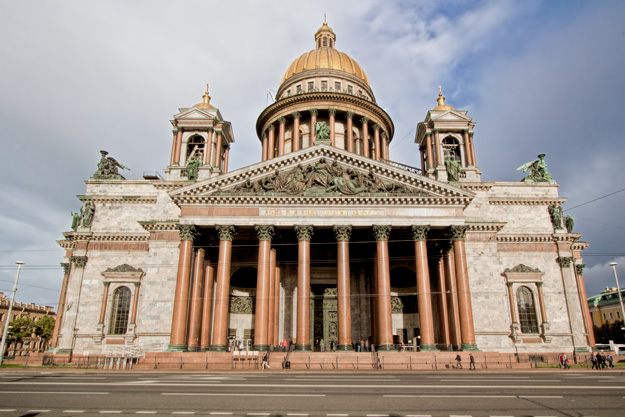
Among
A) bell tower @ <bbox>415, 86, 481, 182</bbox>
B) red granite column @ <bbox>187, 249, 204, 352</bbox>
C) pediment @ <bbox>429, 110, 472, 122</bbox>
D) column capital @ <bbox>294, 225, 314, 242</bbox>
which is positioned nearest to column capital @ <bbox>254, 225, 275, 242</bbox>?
column capital @ <bbox>294, 225, 314, 242</bbox>

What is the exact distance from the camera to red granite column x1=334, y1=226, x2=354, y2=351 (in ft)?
94.3

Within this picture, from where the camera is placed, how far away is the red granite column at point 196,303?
102 ft

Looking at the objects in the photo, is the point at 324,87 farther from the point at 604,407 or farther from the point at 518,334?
the point at 604,407

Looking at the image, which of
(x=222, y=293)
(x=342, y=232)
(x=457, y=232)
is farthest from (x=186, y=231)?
(x=457, y=232)

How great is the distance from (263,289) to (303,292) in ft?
9.33

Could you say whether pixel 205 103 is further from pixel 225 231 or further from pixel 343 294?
pixel 343 294

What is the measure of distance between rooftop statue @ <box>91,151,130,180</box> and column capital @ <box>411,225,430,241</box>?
28858mm

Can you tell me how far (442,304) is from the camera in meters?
34.0

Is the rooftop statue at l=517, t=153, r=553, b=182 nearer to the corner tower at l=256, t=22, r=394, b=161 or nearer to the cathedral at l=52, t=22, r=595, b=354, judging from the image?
the cathedral at l=52, t=22, r=595, b=354

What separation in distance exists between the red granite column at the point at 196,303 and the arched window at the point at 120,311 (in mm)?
7285

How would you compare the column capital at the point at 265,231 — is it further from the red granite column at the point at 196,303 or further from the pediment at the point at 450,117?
the pediment at the point at 450,117

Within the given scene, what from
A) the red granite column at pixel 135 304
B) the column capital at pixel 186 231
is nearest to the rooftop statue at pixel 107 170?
the red granite column at pixel 135 304

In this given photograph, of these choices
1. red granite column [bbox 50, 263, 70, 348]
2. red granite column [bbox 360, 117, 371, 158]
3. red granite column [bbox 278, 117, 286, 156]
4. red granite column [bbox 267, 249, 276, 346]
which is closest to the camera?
red granite column [bbox 267, 249, 276, 346]

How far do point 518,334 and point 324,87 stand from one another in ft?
116
